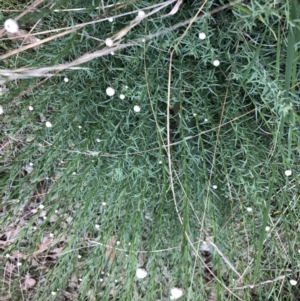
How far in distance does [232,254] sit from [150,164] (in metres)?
0.44

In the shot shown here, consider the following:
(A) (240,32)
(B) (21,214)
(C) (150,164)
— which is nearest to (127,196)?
(C) (150,164)

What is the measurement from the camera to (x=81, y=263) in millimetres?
1352

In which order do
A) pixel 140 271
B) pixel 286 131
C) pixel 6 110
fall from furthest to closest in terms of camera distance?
pixel 6 110 → pixel 286 131 → pixel 140 271

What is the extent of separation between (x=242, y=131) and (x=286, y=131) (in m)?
0.18

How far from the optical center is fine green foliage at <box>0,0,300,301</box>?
A: 0.97m

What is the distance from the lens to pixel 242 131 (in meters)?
1.00

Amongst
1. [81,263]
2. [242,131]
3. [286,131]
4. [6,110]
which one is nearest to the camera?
[242,131]

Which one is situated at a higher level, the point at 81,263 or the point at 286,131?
the point at 286,131

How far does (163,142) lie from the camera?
3.15 feet

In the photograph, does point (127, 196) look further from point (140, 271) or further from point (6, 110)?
point (6, 110)

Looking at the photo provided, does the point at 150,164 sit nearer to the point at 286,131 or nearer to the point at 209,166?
the point at 209,166

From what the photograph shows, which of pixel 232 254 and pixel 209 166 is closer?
pixel 209 166

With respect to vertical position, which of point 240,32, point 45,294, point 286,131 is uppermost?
point 240,32

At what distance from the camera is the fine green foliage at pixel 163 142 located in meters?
0.97
